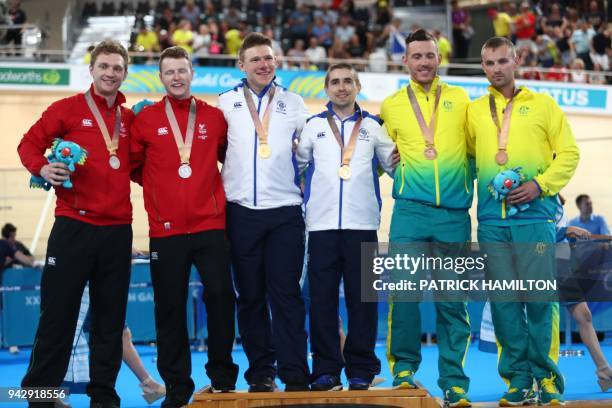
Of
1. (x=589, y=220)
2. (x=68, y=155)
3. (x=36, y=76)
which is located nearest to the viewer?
(x=68, y=155)

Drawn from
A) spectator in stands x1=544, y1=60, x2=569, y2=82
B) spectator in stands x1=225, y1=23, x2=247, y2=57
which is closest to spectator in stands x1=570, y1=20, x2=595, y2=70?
spectator in stands x1=544, y1=60, x2=569, y2=82

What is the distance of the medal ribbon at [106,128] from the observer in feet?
19.8

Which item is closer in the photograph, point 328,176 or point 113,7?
point 328,176

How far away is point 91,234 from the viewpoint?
5934 millimetres

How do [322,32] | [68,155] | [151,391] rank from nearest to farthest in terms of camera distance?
[68,155]
[151,391]
[322,32]

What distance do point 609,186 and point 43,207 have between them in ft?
30.0

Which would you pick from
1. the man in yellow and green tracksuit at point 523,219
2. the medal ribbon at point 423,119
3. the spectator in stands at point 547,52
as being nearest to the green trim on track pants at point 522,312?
the man in yellow and green tracksuit at point 523,219

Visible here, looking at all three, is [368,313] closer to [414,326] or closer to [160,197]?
[414,326]

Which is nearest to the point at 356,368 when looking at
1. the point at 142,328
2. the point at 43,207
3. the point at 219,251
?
the point at 219,251

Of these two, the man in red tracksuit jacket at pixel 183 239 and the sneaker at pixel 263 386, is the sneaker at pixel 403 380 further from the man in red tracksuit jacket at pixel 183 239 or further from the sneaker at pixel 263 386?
the man in red tracksuit jacket at pixel 183 239

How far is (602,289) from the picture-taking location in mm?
10289

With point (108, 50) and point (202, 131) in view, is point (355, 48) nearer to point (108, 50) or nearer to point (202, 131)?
point (108, 50)

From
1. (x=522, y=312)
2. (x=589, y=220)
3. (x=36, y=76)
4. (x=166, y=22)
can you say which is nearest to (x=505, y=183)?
(x=522, y=312)

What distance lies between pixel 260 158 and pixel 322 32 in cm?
1694
